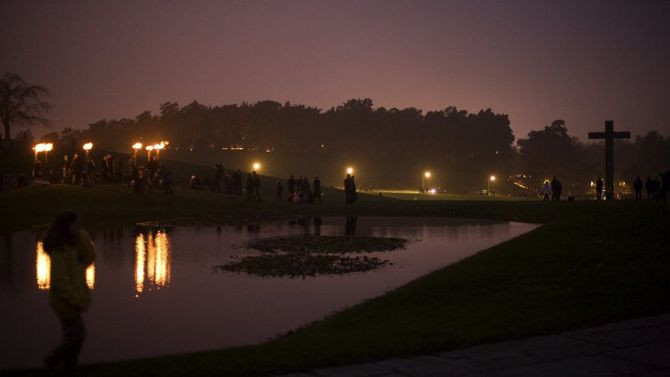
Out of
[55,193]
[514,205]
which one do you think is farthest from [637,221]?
[55,193]

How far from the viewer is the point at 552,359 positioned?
8.06 metres

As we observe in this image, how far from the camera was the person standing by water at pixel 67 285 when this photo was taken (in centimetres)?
793

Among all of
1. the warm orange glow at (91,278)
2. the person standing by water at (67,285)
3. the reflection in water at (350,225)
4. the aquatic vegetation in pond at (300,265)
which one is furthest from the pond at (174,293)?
the reflection in water at (350,225)

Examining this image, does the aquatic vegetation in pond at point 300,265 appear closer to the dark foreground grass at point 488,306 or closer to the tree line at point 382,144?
the dark foreground grass at point 488,306

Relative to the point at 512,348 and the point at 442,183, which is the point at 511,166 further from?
the point at 512,348

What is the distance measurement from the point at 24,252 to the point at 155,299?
29.7 feet

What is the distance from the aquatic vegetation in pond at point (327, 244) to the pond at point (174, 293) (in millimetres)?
672

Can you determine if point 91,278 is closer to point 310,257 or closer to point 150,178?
point 310,257

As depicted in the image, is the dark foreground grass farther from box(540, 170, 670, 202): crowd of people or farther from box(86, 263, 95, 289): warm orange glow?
box(540, 170, 670, 202): crowd of people

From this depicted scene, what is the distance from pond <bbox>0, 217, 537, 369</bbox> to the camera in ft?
36.2

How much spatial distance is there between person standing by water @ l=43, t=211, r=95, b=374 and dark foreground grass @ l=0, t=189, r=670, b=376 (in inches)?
16.5

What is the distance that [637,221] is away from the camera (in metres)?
24.4

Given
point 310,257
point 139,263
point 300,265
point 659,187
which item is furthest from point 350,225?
point 659,187

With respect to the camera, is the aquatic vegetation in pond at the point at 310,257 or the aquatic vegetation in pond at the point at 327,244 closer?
the aquatic vegetation in pond at the point at 310,257
